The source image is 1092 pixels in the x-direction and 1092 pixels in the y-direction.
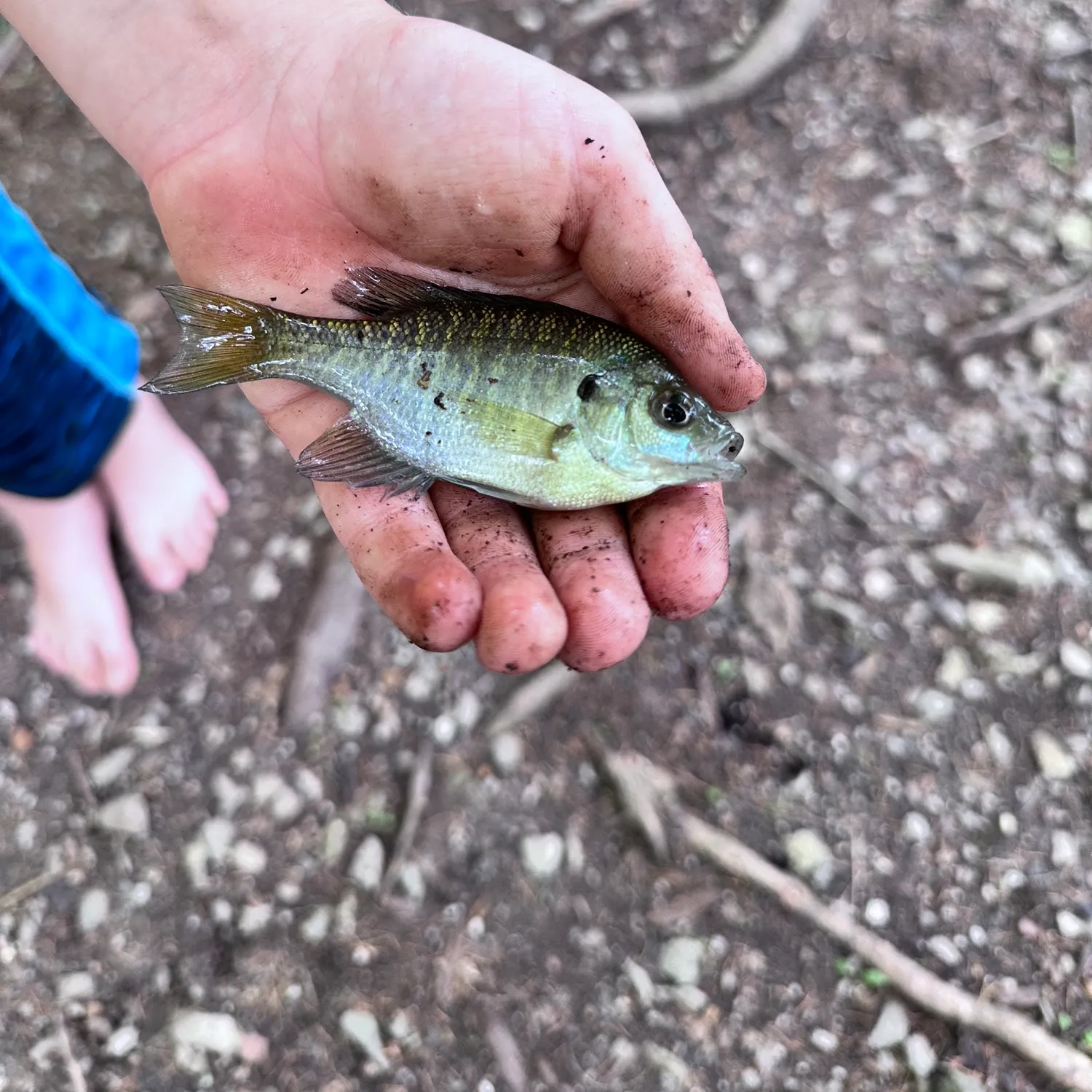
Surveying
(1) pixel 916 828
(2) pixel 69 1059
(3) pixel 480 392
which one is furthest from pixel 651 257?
(2) pixel 69 1059

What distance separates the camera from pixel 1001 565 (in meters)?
4.13

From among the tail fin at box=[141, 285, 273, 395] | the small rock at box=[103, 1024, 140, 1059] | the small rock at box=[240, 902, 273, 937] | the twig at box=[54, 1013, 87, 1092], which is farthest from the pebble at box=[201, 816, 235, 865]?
the tail fin at box=[141, 285, 273, 395]

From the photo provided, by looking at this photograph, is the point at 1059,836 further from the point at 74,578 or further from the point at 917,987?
the point at 74,578

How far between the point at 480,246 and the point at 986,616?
8.87 ft

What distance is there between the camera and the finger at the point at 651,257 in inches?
115

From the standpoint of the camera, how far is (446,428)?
2992 millimetres

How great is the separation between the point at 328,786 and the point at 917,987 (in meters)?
2.35

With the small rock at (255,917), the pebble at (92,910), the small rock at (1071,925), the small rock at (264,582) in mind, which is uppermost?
the small rock at (264,582)

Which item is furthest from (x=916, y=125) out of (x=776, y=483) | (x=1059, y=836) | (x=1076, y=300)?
(x=1059, y=836)

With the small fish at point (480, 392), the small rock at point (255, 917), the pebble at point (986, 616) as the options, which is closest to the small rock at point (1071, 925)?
the pebble at point (986, 616)

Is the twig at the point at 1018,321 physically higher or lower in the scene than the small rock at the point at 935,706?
higher

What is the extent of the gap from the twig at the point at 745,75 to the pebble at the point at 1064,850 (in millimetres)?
4180

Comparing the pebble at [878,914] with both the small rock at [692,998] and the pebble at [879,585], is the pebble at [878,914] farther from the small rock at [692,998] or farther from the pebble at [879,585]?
the pebble at [879,585]

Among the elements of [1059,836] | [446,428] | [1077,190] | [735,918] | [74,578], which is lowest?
[1059,836]
